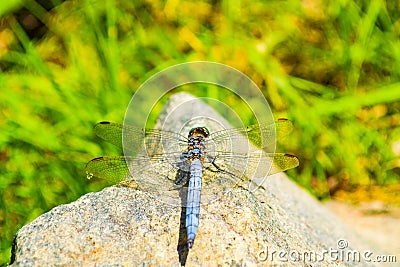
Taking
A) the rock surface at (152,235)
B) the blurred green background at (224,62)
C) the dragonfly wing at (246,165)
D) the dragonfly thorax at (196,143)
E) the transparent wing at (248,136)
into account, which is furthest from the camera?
the blurred green background at (224,62)

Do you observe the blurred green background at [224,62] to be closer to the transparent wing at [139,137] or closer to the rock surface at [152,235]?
the transparent wing at [139,137]

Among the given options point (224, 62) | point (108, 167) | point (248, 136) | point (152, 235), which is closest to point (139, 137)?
point (108, 167)

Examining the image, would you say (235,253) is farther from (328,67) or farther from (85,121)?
(328,67)

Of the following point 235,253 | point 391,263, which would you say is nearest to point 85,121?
point 235,253

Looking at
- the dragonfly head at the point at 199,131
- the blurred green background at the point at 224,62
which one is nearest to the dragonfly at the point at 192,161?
the dragonfly head at the point at 199,131

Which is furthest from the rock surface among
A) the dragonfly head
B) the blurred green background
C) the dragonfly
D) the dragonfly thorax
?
the blurred green background

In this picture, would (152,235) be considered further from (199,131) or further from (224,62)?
(224,62)
